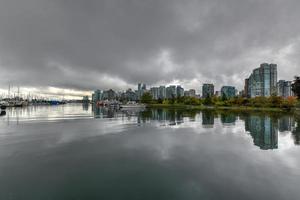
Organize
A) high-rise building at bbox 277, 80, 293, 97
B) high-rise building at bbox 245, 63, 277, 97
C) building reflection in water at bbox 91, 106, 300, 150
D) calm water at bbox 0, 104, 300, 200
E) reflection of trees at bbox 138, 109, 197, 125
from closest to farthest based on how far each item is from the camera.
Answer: calm water at bbox 0, 104, 300, 200
building reflection in water at bbox 91, 106, 300, 150
reflection of trees at bbox 138, 109, 197, 125
high-rise building at bbox 245, 63, 277, 97
high-rise building at bbox 277, 80, 293, 97

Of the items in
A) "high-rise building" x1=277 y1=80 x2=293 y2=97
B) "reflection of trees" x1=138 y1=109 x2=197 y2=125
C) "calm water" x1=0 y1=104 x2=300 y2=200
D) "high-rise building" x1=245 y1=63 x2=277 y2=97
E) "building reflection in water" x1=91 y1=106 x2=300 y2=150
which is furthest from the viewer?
"high-rise building" x1=277 y1=80 x2=293 y2=97

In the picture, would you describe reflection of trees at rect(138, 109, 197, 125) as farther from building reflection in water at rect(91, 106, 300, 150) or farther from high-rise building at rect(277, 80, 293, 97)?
high-rise building at rect(277, 80, 293, 97)

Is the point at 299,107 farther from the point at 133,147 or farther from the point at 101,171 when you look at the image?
the point at 101,171

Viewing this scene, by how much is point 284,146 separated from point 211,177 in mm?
11636

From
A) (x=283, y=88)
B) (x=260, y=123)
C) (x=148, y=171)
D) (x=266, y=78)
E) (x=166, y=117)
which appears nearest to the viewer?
(x=148, y=171)

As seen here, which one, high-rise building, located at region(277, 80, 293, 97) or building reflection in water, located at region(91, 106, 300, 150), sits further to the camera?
high-rise building, located at region(277, 80, 293, 97)

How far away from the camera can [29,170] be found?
11281mm

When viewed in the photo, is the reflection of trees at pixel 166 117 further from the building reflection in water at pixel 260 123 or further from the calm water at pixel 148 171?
the calm water at pixel 148 171

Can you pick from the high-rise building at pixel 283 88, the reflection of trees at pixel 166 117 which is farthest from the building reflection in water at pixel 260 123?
the high-rise building at pixel 283 88

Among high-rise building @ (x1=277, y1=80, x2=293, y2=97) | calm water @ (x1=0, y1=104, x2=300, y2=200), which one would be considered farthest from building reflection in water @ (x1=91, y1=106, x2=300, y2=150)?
high-rise building @ (x1=277, y1=80, x2=293, y2=97)

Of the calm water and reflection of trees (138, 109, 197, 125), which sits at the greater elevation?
reflection of trees (138, 109, 197, 125)

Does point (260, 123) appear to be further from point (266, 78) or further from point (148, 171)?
point (266, 78)

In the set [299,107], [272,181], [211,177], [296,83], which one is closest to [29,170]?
[211,177]

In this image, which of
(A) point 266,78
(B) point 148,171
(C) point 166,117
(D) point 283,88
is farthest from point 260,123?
(D) point 283,88
